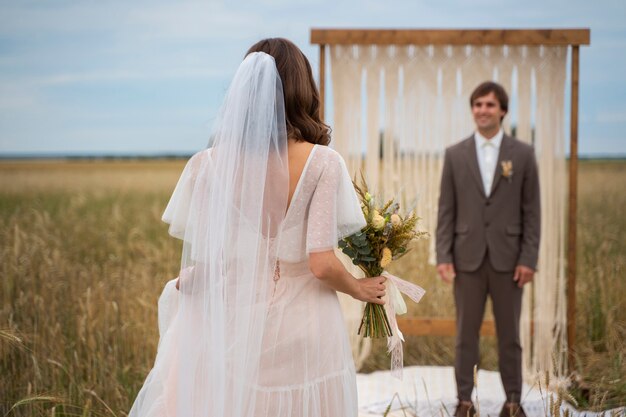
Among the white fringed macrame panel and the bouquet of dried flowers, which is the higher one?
the white fringed macrame panel

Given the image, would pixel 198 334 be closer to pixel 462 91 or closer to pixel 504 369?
pixel 504 369

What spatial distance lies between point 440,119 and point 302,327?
11.5 feet

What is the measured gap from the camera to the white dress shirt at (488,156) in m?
4.92

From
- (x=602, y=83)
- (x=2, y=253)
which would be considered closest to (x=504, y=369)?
(x=2, y=253)

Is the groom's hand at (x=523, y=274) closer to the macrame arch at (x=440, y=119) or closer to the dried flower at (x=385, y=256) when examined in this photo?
the macrame arch at (x=440, y=119)

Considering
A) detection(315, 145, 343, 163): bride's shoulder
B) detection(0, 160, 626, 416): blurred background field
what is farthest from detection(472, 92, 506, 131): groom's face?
detection(315, 145, 343, 163): bride's shoulder

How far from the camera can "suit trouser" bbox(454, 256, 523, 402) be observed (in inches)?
191

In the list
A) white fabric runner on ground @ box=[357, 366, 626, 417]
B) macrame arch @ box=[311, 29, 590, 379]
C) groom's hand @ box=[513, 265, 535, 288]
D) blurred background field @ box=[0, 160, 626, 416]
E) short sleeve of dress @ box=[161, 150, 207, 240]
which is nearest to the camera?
short sleeve of dress @ box=[161, 150, 207, 240]

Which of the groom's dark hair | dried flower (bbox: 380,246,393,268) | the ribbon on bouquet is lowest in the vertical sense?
the ribbon on bouquet

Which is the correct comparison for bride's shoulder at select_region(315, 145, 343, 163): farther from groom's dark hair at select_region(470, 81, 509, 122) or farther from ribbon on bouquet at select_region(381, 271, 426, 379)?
groom's dark hair at select_region(470, 81, 509, 122)

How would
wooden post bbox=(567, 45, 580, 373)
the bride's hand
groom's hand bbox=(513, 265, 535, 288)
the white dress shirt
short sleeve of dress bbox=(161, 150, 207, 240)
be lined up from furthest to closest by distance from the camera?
wooden post bbox=(567, 45, 580, 373)
the white dress shirt
groom's hand bbox=(513, 265, 535, 288)
the bride's hand
short sleeve of dress bbox=(161, 150, 207, 240)

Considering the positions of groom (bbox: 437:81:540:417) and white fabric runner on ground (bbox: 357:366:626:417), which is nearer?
Result: groom (bbox: 437:81:540:417)

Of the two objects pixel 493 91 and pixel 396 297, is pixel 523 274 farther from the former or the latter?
pixel 396 297

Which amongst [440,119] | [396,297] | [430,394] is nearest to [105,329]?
[430,394]
